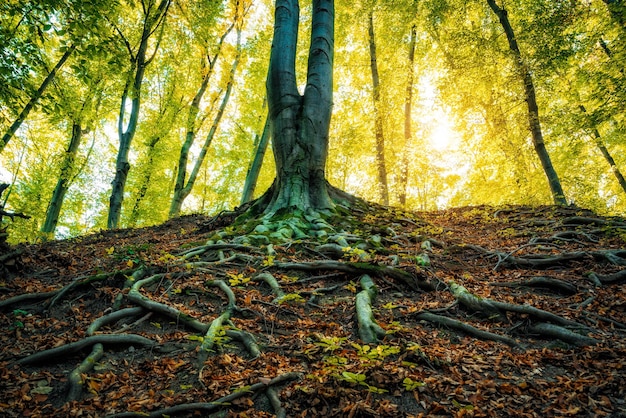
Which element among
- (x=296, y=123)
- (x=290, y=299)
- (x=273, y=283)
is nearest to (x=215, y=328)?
(x=290, y=299)

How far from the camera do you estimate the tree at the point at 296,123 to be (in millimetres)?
6879

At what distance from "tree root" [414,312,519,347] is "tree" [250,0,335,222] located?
11.6ft

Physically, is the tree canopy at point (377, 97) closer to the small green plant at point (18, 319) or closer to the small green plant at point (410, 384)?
the small green plant at point (18, 319)

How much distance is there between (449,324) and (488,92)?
11268mm

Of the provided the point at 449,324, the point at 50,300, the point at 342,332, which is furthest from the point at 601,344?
the point at 50,300

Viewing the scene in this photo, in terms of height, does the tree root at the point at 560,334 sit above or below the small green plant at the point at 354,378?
above

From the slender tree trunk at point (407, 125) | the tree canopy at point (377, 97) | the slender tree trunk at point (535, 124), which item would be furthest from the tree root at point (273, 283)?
the slender tree trunk at point (407, 125)

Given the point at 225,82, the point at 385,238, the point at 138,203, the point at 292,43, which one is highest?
the point at 225,82

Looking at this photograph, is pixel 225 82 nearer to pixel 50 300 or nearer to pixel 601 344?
pixel 50 300

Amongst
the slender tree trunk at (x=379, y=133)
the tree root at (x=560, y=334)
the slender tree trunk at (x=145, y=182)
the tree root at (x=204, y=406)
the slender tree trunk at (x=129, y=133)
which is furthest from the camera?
the slender tree trunk at (x=145, y=182)

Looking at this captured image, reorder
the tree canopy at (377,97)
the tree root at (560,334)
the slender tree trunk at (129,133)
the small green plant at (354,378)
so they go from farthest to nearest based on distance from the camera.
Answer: the slender tree trunk at (129,133) < the tree canopy at (377,97) < the tree root at (560,334) < the small green plant at (354,378)

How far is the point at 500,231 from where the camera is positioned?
22.8 feet

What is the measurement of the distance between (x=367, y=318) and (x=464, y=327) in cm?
100

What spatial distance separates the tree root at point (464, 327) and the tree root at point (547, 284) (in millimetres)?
1357
